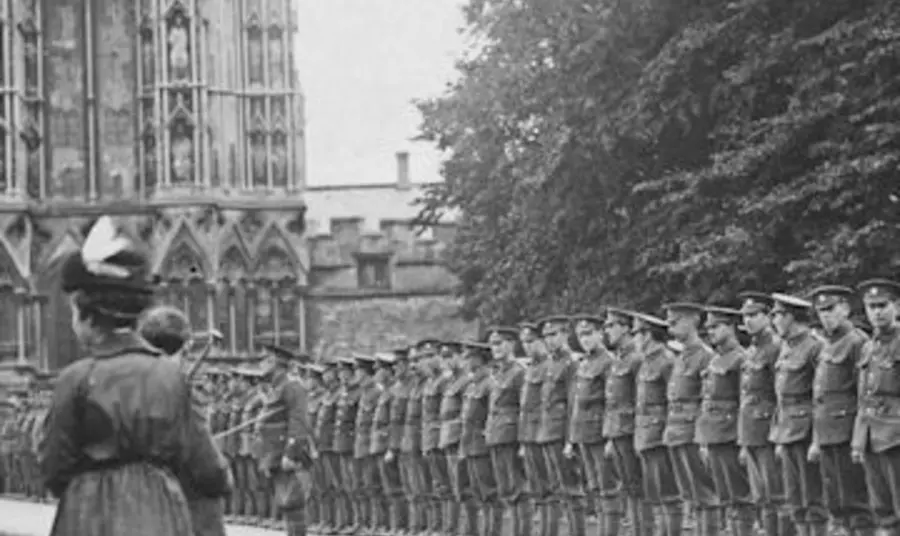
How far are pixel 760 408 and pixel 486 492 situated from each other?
493 centimetres

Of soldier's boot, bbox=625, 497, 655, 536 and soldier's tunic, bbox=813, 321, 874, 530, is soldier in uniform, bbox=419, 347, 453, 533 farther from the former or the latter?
soldier's tunic, bbox=813, 321, 874, 530

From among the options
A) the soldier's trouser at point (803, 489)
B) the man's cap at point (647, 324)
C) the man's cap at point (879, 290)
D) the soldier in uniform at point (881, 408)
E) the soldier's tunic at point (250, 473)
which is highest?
the man's cap at point (879, 290)

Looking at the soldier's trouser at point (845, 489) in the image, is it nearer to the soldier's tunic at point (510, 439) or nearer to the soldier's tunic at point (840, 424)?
the soldier's tunic at point (840, 424)

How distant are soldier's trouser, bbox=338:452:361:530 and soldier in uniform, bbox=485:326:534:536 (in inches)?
176

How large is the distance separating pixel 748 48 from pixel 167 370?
1844 centimetres

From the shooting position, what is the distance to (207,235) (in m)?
43.0

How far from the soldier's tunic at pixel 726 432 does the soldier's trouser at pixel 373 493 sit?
7334mm

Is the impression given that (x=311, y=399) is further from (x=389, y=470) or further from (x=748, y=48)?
(x=748, y=48)

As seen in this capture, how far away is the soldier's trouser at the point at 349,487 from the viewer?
79.1ft

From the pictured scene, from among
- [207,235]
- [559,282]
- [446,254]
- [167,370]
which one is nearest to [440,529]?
[559,282]

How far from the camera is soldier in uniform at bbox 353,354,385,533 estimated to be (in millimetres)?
23438

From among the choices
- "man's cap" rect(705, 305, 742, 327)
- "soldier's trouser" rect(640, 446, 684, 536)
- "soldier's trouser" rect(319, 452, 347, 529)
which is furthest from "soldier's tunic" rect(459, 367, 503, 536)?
"soldier's trouser" rect(319, 452, 347, 529)

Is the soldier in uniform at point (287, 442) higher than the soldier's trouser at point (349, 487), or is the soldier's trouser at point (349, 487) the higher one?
the soldier in uniform at point (287, 442)

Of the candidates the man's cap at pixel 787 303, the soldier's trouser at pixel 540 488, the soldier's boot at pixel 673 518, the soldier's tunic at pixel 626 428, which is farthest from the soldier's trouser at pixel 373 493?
the man's cap at pixel 787 303
